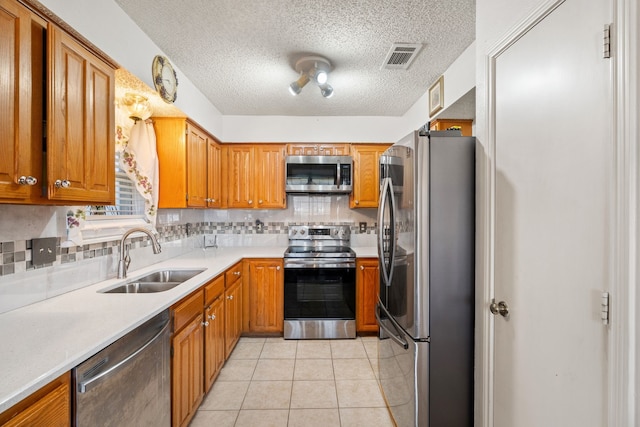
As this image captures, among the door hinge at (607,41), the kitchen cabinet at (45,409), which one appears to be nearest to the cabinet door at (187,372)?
the kitchen cabinet at (45,409)

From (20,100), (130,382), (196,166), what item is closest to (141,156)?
(196,166)

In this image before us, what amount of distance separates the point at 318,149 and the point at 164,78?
187 centimetres

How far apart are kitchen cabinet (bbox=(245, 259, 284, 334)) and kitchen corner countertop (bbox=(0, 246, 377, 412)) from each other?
1295 millimetres

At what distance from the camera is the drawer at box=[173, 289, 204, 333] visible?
62.0 inches

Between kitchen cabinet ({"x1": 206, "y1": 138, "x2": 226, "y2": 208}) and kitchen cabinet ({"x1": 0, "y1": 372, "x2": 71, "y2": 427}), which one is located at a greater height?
kitchen cabinet ({"x1": 206, "y1": 138, "x2": 226, "y2": 208})

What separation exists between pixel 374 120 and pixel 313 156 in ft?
3.04

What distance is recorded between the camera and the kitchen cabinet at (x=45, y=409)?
747mm

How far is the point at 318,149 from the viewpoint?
3572 mm

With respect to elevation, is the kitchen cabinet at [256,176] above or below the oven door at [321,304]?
above

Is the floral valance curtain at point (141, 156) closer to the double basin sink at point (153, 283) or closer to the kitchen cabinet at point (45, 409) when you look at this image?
the double basin sink at point (153, 283)

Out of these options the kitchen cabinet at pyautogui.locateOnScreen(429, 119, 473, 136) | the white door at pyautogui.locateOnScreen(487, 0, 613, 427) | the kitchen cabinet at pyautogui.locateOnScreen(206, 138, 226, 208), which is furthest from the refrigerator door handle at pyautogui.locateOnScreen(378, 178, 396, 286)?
the kitchen cabinet at pyautogui.locateOnScreen(206, 138, 226, 208)

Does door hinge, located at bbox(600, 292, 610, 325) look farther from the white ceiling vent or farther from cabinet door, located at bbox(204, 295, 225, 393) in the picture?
cabinet door, located at bbox(204, 295, 225, 393)

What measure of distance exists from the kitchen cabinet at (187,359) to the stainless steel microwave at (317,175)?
5.96ft

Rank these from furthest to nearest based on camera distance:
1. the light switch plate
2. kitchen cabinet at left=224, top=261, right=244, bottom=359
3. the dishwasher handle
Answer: kitchen cabinet at left=224, top=261, right=244, bottom=359
the light switch plate
the dishwasher handle
